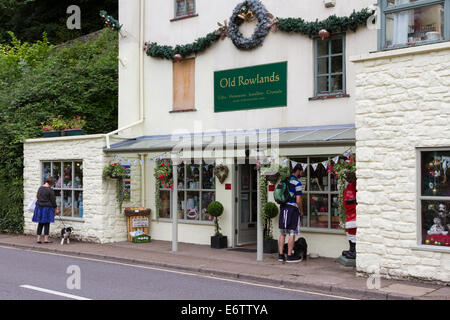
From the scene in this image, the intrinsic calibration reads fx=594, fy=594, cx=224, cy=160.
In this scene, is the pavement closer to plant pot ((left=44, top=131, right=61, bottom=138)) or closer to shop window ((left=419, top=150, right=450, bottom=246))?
shop window ((left=419, top=150, right=450, bottom=246))

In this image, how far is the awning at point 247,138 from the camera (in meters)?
12.0

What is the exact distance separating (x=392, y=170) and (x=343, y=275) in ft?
7.11

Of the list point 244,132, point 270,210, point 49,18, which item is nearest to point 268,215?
point 270,210

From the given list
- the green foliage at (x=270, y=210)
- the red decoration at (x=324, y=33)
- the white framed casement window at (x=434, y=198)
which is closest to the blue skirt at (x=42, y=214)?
the green foliage at (x=270, y=210)

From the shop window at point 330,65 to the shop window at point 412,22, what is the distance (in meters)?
2.85

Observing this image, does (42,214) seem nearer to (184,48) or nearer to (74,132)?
(74,132)

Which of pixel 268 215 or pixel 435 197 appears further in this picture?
pixel 268 215

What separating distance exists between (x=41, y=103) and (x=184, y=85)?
20.5ft

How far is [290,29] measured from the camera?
47.2ft

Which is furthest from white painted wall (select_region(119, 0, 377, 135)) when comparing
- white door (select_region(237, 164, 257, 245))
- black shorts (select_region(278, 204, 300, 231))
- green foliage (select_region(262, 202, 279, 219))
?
black shorts (select_region(278, 204, 300, 231))

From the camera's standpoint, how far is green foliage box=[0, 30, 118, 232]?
19.3 meters

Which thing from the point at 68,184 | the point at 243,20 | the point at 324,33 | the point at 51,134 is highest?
the point at 243,20
